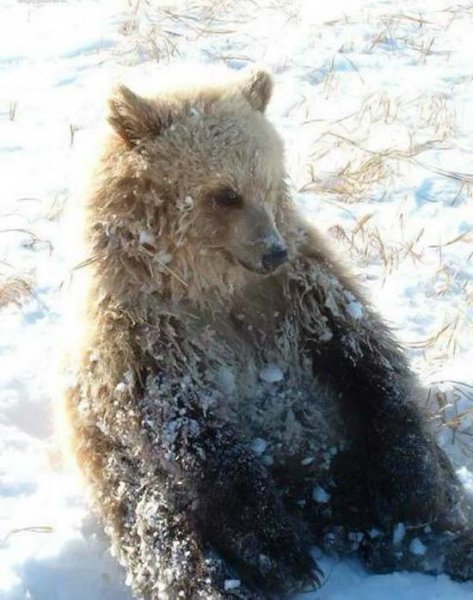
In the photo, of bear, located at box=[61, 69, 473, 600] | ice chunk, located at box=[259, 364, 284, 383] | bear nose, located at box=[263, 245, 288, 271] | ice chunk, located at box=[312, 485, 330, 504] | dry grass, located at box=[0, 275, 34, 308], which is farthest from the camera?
dry grass, located at box=[0, 275, 34, 308]

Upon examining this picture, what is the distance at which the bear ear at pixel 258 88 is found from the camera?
359 cm

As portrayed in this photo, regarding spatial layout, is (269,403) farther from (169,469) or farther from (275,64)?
(275,64)

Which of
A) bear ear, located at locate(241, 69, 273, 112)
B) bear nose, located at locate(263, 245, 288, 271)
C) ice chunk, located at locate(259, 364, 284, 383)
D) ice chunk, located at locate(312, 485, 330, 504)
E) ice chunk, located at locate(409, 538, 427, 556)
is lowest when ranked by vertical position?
ice chunk, located at locate(409, 538, 427, 556)

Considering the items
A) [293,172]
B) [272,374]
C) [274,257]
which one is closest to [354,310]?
[272,374]

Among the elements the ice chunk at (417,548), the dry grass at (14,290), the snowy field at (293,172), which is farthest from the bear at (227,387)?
the dry grass at (14,290)

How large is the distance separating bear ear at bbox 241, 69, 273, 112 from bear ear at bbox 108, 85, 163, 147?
16.1 inches

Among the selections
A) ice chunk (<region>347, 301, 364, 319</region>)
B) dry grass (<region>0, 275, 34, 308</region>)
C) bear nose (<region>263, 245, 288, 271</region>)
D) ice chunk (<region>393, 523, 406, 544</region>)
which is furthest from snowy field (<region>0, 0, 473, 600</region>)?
bear nose (<region>263, 245, 288, 271</region>)

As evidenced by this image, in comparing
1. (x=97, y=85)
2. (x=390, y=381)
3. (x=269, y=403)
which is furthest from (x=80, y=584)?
(x=97, y=85)

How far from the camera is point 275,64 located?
7.27 m

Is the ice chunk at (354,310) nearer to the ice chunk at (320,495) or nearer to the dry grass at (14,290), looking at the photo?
the ice chunk at (320,495)

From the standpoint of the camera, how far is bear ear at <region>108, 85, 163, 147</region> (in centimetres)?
330

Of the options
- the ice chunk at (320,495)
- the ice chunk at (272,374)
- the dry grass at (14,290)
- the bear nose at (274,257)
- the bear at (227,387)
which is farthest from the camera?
the dry grass at (14,290)

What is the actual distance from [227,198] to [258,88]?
0.52m

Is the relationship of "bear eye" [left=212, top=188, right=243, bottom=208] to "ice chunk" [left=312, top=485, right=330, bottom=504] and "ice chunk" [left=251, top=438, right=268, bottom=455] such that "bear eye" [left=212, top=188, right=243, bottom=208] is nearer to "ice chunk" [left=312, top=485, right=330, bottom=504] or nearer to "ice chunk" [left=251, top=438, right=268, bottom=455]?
"ice chunk" [left=251, top=438, right=268, bottom=455]
